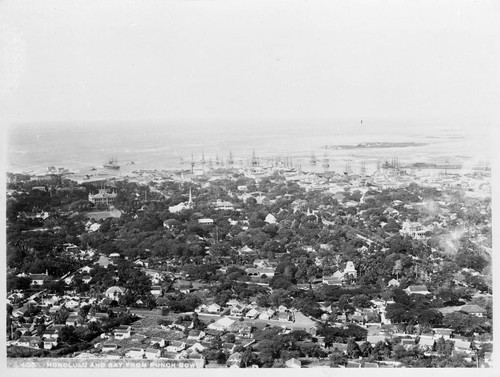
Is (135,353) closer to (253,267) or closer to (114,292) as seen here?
(114,292)

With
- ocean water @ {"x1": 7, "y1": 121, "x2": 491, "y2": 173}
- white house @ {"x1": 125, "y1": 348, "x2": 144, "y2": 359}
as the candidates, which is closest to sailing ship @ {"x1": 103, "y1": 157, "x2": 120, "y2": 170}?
ocean water @ {"x1": 7, "y1": 121, "x2": 491, "y2": 173}

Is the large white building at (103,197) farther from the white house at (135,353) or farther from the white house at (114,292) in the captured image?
the white house at (135,353)

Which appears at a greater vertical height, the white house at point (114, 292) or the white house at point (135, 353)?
the white house at point (114, 292)

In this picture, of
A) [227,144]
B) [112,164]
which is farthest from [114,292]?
[227,144]

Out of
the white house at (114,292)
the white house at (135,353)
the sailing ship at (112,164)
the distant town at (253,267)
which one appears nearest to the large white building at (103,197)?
the distant town at (253,267)

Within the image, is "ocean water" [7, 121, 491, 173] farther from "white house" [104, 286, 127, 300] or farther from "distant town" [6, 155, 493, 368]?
"white house" [104, 286, 127, 300]

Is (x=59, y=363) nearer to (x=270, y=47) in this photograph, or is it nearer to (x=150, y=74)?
(x=150, y=74)
